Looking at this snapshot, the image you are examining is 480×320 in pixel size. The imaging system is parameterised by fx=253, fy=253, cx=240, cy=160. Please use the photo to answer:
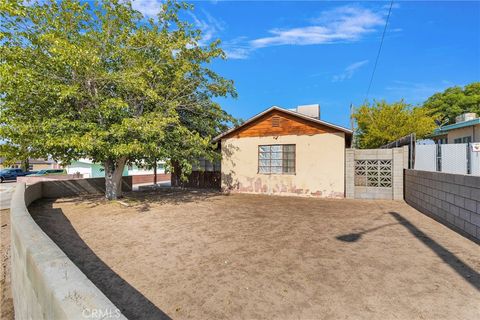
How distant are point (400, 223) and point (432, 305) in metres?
4.28

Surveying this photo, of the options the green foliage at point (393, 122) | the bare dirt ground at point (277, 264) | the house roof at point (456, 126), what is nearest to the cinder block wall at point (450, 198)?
the bare dirt ground at point (277, 264)

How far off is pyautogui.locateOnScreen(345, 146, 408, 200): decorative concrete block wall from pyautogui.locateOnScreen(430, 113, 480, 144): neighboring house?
6.86 m

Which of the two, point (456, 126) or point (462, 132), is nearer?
point (456, 126)

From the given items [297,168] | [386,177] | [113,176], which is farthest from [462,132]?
[113,176]

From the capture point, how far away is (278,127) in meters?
12.4

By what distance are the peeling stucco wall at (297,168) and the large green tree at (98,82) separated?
2.20m

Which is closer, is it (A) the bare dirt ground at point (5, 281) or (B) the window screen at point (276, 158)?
(A) the bare dirt ground at point (5, 281)

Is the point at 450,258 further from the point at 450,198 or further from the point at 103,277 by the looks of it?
the point at 103,277

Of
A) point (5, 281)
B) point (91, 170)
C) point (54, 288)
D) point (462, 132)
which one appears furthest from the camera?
point (91, 170)

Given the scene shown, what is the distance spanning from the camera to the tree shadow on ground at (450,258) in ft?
11.7

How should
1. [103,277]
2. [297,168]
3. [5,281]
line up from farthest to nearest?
[297,168] < [5,281] < [103,277]

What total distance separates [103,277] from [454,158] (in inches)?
432

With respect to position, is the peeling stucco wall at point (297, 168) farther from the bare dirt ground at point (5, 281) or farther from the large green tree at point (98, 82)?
the bare dirt ground at point (5, 281)

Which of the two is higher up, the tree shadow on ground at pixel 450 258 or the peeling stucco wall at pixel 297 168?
the peeling stucco wall at pixel 297 168
